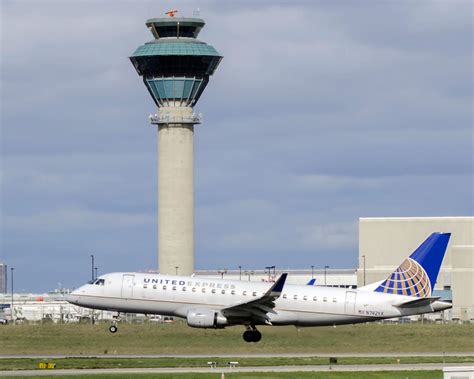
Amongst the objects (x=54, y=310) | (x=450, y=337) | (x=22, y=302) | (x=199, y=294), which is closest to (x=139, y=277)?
(x=199, y=294)

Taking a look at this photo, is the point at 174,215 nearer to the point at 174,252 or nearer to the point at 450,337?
the point at 174,252

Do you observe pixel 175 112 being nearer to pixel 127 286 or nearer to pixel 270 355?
pixel 127 286

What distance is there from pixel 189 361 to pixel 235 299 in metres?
6.92

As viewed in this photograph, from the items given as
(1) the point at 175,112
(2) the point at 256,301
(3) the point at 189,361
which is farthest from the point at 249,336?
(1) the point at 175,112

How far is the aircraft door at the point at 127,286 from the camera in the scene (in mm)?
73688

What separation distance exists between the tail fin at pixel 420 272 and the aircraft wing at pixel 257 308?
6380 mm

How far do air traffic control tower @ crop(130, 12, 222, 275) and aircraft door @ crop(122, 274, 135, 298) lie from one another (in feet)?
291

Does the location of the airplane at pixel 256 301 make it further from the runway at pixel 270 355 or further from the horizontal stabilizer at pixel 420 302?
the runway at pixel 270 355

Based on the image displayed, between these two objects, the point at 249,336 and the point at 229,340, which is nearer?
the point at 249,336

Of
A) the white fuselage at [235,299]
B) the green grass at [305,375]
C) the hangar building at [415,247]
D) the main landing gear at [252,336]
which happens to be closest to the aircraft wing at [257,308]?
the white fuselage at [235,299]

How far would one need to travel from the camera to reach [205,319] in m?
72.1

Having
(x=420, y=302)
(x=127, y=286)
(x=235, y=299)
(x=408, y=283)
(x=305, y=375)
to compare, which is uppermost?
(x=408, y=283)

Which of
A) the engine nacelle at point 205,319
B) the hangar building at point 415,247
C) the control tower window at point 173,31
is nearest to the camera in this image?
the engine nacelle at point 205,319

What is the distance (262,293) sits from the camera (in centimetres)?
7425
